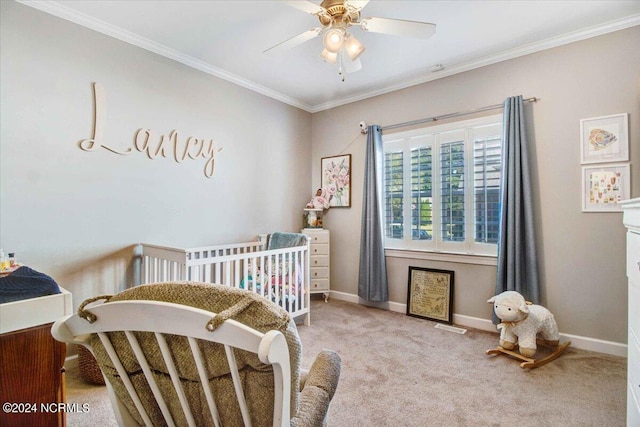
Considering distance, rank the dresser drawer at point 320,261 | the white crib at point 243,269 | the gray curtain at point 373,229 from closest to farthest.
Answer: the white crib at point 243,269, the gray curtain at point 373,229, the dresser drawer at point 320,261

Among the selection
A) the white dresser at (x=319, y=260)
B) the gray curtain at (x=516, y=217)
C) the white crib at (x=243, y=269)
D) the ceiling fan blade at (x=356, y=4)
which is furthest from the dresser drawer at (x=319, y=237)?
the ceiling fan blade at (x=356, y=4)

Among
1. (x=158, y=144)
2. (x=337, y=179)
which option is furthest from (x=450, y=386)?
(x=158, y=144)

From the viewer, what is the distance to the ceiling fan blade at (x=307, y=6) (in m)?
1.65

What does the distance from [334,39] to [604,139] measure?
2211 millimetres

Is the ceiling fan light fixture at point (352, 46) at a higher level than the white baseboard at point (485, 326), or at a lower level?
higher

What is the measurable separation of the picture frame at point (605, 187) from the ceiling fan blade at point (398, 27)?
176 centimetres

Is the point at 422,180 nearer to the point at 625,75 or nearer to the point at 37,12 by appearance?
the point at 625,75

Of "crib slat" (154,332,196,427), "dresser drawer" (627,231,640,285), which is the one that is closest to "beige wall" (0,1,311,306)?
"crib slat" (154,332,196,427)

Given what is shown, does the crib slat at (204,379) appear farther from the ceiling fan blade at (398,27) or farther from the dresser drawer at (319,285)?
the dresser drawer at (319,285)

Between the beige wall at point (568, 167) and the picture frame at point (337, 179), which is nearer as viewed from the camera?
the beige wall at point (568, 167)

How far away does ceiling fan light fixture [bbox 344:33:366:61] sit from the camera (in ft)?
6.27

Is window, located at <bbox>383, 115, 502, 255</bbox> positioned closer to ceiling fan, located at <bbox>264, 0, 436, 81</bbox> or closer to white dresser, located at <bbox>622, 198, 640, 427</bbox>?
ceiling fan, located at <bbox>264, 0, 436, 81</bbox>

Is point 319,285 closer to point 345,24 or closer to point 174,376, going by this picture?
point 345,24

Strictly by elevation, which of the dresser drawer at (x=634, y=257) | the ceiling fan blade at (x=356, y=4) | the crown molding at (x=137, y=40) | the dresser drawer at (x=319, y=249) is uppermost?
the crown molding at (x=137, y=40)
